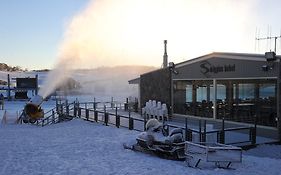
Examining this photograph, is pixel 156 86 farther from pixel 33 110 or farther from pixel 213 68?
pixel 33 110

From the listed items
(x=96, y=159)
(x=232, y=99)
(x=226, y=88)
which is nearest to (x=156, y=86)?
(x=226, y=88)

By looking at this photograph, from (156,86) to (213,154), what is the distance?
1346 cm

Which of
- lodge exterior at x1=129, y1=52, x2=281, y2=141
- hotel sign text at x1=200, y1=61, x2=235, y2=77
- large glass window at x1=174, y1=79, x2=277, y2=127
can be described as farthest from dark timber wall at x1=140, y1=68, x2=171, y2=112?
hotel sign text at x1=200, y1=61, x2=235, y2=77

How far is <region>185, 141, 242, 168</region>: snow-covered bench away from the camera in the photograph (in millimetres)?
10534

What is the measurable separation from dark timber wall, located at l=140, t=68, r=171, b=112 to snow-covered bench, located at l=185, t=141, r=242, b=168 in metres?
11.3

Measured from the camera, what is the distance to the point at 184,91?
2133cm

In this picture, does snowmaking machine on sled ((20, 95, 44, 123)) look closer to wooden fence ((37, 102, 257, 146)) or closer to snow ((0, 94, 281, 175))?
wooden fence ((37, 102, 257, 146))

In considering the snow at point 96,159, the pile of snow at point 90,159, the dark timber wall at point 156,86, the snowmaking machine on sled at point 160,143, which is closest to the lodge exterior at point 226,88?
the dark timber wall at point 156,86

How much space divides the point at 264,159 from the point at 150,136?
3.61 meters

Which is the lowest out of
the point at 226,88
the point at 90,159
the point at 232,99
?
the point at 90,159

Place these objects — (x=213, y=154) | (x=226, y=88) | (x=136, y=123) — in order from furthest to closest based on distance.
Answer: (x=136, y=123) < (x=226, y=88) < (x=213, y=154)

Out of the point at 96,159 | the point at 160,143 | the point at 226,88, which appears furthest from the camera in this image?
the point at 226,88

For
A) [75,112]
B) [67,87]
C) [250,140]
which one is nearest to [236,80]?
[250,140]

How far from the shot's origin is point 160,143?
487 inches
